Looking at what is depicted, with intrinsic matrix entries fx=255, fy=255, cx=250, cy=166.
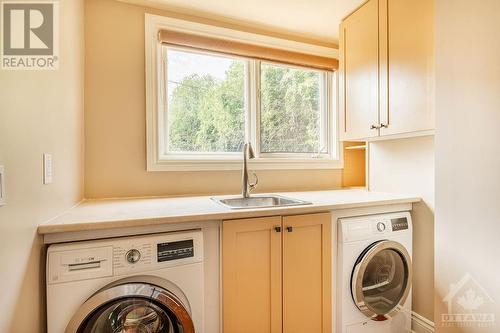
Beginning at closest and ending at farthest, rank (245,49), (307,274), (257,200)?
(307,274) < (257,200) < (245,49)

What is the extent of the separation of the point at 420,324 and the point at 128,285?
1848 millimetres

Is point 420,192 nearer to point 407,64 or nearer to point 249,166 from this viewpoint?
point 407,64

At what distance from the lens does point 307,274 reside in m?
1.39

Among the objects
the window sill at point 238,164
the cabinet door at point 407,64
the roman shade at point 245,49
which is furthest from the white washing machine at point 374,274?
the roman shade at point 245,49

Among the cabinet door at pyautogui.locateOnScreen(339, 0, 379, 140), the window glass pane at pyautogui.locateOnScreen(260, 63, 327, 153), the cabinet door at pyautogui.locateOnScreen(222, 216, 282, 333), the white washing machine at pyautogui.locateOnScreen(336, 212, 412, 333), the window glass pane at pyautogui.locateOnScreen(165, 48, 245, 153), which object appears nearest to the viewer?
the cabinet door at pyautogui.locateOnScreen(222, 216, 282, 333)

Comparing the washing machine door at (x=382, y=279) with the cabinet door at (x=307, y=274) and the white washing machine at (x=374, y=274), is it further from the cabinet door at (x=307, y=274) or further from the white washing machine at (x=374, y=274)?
the cabinet door at (x=307, y=274)

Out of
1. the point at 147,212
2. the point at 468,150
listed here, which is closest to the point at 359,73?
the point at 468,150

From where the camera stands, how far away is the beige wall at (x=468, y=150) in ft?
3.44

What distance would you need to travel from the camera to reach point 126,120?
1.74 meters

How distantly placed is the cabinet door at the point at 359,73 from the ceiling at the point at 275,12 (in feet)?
0.40

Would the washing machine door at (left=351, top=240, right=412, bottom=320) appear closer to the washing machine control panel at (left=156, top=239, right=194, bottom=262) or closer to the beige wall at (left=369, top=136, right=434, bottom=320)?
the beige wall at (left=369, top=136, right=434, bottom=320)

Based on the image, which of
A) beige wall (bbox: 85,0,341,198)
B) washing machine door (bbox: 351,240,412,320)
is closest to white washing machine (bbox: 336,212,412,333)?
washing machine door (bbox: 351,240,412,320)

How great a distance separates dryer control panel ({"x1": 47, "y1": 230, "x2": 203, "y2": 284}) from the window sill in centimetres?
75

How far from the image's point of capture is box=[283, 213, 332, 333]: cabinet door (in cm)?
135
